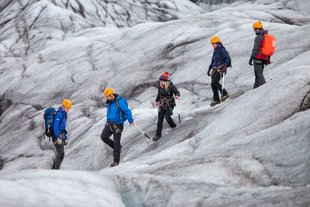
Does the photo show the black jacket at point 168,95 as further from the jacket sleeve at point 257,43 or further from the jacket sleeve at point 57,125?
the jacket sleeve at point 57,125

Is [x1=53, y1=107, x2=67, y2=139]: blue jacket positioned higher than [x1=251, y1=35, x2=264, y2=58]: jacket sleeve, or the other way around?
[x1=251, y1=35, x2=264, y2=58]: jacket sleeve

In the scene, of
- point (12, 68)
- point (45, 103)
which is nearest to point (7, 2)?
point (12, 68)

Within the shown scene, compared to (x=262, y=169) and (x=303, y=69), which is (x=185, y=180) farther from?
(x=303, y=69)

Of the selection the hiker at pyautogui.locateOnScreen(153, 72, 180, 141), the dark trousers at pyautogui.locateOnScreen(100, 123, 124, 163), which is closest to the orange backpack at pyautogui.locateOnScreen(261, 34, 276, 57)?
the hiker at pyautogui.locateOnScreen(153, 72, 180, 141)

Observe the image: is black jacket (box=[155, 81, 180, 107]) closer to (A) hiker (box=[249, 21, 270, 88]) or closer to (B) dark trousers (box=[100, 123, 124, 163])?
(B) dark trousers (box=[100, 123, 124, 163])

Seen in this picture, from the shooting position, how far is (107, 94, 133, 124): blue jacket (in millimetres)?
15914

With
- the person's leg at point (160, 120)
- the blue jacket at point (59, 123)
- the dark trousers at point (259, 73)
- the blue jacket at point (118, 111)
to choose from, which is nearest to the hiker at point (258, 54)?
the dark trousers at point (259, 73)

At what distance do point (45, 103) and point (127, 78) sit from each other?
5.77 metres

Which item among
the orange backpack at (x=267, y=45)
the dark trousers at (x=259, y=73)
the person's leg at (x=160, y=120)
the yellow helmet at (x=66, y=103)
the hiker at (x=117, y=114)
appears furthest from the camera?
the person's leg at (x=160, y=120)

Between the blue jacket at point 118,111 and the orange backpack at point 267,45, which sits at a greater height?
the orange backpack at point 267,45

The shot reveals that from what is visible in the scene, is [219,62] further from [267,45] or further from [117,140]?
[117,140]

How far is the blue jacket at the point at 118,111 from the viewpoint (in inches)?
627

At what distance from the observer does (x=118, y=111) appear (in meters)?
16.0

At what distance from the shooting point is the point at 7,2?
199 feet
